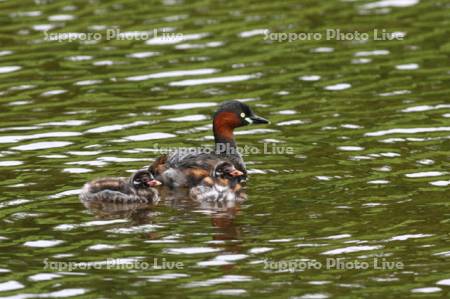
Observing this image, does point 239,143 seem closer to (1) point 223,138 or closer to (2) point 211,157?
(1) point 223,138

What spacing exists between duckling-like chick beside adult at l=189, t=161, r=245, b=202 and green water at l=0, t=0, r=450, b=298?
9.3 inches

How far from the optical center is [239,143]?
17156 mm

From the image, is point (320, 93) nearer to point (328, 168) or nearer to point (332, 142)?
point (332, 142)

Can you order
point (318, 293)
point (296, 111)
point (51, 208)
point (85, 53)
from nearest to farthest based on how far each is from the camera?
1. point (318, 293)
2. point (51, 208)
3. point (296, 111)
4. point (85, 53)

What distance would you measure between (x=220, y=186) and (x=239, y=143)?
2.47 m

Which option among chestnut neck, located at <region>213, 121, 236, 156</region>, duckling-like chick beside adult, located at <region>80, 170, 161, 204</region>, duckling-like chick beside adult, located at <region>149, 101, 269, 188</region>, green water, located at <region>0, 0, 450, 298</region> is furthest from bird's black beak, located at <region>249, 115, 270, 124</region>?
duckling-like chick beside adult, located at <region>80, 170, 161, 204</region>

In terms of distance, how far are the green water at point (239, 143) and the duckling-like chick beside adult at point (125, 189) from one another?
19 centimetres

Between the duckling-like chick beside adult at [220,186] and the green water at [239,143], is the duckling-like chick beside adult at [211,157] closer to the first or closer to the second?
the duckling-like chick beside adult at [220,186]

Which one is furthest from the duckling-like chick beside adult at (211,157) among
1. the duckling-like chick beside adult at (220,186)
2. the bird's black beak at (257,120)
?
the duckling-like chick beside adult at (220,186)

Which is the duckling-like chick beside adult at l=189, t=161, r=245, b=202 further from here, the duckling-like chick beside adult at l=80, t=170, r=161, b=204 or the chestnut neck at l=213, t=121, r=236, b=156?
the chestnut neck at l=213, t=121, r=236, b=156

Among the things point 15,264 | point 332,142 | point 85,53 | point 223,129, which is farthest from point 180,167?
point 85,53

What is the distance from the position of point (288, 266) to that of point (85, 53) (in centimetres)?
1004

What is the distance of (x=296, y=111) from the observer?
18078 mm

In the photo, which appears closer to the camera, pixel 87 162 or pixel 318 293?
pixel 318 293
